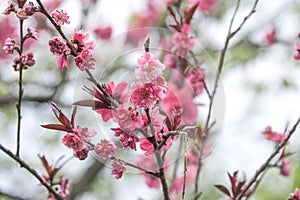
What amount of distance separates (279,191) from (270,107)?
0.47 m

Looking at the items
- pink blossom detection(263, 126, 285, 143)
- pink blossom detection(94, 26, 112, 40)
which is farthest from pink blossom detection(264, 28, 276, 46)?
pink blossom detection(263, 126, 285, 143)

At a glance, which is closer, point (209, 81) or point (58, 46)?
point (58, 46)

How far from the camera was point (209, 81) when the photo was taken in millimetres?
1362

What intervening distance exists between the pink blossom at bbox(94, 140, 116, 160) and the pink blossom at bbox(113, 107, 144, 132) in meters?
0.05

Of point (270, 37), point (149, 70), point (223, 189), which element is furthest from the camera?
point (270, 37)

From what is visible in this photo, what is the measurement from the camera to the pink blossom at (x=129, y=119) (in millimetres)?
867

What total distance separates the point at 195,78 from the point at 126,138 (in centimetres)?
45

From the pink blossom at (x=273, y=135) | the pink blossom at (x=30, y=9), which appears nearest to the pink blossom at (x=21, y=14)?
the pink blossom at (x=30, y=9)

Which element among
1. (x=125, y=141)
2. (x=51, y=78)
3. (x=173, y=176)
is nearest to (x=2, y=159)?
(x=51, y=78)

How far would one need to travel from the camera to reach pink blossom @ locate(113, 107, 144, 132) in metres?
0.87

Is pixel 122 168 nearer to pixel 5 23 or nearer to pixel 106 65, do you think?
pixel 106 65

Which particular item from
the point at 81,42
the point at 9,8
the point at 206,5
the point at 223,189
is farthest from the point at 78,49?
the point at 206,5

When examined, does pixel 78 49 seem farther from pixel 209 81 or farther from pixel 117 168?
pixel 209 81

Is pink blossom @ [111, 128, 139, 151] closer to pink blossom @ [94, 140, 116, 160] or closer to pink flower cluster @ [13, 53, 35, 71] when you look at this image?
pink blossom @ [94, 140, 116, 160]
